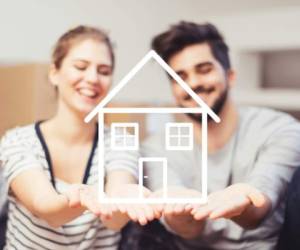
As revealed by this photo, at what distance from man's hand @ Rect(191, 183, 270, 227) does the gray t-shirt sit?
0.20 ft

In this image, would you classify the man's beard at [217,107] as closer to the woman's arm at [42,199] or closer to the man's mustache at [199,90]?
the man's mustache at [199,90]

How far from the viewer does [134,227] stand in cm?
69

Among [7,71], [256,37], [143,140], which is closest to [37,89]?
[7,71]

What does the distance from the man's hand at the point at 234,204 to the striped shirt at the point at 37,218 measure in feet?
0.38

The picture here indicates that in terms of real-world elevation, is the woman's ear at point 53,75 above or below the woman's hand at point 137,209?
above

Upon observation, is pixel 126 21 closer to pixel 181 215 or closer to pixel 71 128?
pixel 71 128

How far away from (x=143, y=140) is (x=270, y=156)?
0.18m

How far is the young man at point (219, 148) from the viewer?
67 cm

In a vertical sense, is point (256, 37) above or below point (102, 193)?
above

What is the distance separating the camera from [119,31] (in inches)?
28.3

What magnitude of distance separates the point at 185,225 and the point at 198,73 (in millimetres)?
203

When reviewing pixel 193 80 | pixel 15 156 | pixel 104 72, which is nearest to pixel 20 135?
pixel 15 156

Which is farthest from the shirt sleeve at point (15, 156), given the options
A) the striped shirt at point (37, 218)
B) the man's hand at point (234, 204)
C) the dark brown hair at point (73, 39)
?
the man's hand at point (234, 204)

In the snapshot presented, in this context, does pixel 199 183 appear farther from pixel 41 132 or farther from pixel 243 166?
pixel 41 132
